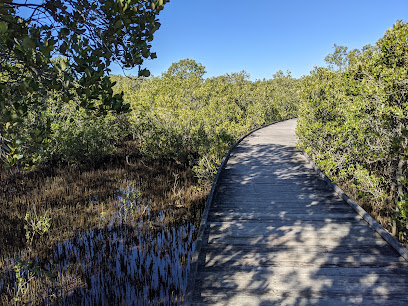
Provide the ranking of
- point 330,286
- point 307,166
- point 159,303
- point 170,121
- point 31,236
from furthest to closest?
point 170,121, point 307,166, point 31,236, point 159,303, point 330,286

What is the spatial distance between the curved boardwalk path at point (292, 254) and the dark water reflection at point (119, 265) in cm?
132

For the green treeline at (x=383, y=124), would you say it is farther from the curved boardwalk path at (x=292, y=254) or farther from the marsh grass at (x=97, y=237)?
the marsh grass at (x=97, y=237)

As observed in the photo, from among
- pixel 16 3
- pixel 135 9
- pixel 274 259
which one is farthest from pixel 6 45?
pixel 274 259

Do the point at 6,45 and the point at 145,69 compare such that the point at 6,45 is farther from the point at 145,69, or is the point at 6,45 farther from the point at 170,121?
the point at 170,121

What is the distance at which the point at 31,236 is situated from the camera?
5.81 metres

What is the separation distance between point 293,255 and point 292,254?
0.02 metres

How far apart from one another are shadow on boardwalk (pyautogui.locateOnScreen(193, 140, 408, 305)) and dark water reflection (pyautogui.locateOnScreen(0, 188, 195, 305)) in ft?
4.36

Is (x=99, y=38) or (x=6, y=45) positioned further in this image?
(x=99, y=38)

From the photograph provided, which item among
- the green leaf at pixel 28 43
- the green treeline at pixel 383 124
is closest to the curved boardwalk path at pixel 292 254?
the green treeline at pixel 383 124

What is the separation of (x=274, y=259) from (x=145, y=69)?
Answer: 253 cm

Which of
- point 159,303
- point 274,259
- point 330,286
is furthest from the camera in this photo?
point 159,303

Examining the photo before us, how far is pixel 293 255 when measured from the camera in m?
3.22

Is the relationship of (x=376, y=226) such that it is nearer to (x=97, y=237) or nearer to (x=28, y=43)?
(x=28, y=43)

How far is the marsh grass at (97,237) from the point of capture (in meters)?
4.18
